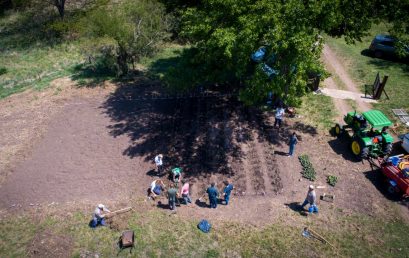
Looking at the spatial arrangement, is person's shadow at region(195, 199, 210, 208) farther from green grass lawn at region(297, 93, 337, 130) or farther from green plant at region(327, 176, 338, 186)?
green grass lawn at region(297, 93, 337, 130)

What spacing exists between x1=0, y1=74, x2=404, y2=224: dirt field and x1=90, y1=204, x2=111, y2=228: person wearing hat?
1.33 meters

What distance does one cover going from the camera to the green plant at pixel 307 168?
708 inches

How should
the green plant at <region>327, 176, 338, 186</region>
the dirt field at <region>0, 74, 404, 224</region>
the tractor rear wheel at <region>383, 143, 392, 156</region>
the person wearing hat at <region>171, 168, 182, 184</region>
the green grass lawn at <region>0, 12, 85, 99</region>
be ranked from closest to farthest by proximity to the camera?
the dirt field at <region>0, 74, 404, 224</region> → the person wearing hat at <region>171, 168, 182, 184</region> → the green plant at <region>327, 176, 338, 186</region> → the tractor rear wheel at <region>383, 143, 392, 156</region> → the green grass lawn at <region>0, 12, 85, 99</region>

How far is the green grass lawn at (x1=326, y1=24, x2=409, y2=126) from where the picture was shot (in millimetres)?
23781

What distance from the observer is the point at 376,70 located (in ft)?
90.4

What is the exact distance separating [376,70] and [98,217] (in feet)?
75.6

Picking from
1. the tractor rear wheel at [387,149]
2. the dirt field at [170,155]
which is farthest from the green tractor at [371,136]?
the dirt field at [170,155]

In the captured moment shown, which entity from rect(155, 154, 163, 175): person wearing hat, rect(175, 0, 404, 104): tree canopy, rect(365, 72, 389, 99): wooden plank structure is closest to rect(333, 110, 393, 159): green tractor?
rect(175, 0, 404, 104): tree canopy

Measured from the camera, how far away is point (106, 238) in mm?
15125

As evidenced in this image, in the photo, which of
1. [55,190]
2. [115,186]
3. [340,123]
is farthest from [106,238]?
[340,123]

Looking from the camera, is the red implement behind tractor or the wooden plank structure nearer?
the red implement behind tractor

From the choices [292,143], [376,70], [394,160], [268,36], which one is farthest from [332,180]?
[376,70]

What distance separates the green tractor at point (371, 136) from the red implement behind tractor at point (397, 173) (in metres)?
1.06

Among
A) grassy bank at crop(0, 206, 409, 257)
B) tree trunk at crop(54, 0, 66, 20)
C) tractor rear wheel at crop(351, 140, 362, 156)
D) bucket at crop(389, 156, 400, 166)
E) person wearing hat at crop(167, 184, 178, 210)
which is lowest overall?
grassy bank at crop(0, 206, 409, 257)
